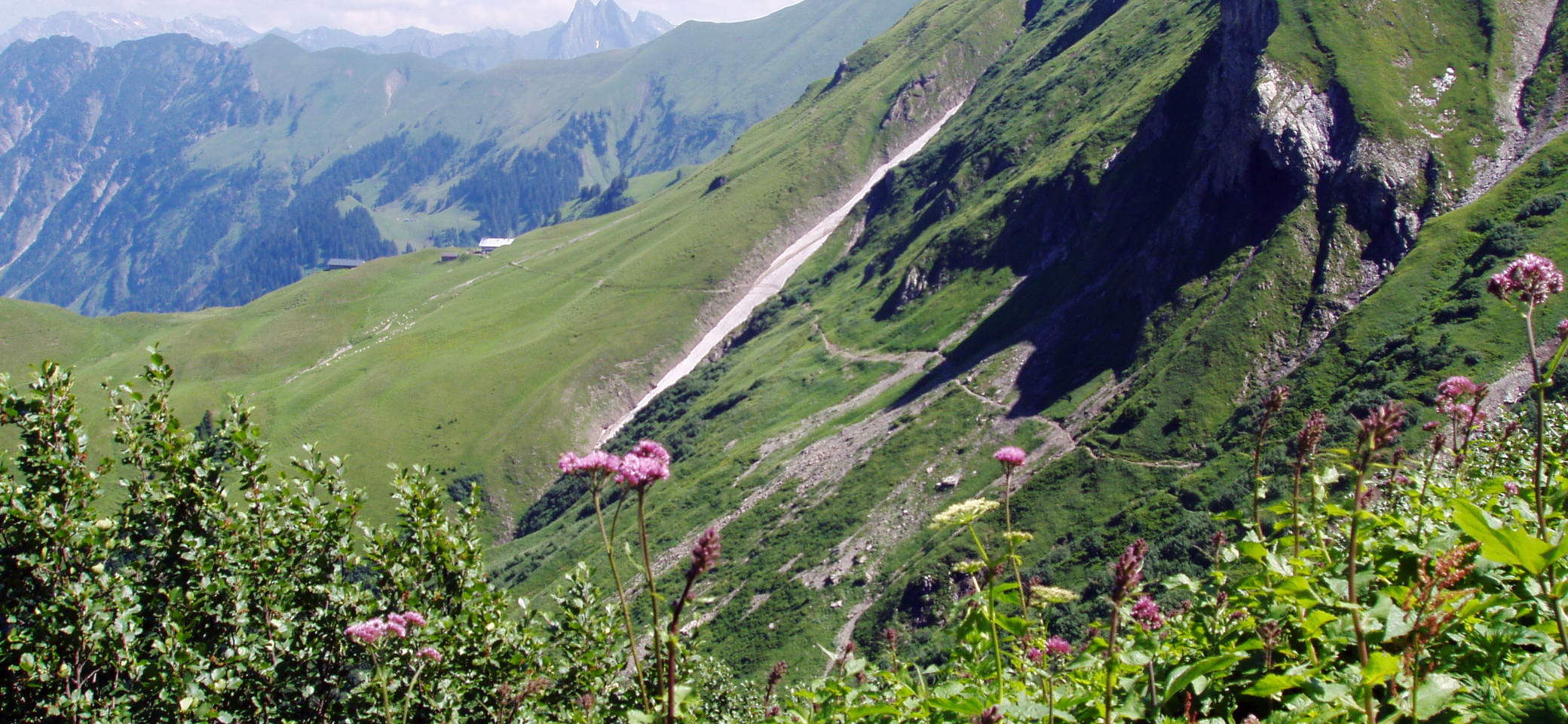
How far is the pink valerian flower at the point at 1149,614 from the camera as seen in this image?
331 inches

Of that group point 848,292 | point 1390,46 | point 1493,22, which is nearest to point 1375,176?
point 1390,46

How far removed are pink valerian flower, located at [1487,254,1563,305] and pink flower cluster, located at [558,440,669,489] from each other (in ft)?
24.8

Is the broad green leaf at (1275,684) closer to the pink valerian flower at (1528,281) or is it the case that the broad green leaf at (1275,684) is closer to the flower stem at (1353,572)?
the flower stem at (1353,572)

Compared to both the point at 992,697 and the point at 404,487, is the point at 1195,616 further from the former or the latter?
the point at 404,487

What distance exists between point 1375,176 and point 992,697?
12008 cm

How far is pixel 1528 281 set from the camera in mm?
7000

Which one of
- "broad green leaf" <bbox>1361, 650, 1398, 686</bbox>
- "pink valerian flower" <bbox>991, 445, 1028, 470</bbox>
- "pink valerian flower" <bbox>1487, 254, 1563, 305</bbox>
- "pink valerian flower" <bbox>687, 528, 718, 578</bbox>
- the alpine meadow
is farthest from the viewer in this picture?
"pink valerian flower" <bbox>991, 445, 1028, 470</bbox>

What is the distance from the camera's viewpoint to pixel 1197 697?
6039 mm

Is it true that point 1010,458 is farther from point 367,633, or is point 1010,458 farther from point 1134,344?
point 1134,344

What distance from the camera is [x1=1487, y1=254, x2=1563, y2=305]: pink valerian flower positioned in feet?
22.7

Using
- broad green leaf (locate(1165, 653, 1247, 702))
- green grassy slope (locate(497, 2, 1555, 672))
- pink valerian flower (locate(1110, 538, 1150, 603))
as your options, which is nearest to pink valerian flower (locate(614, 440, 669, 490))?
pink valerian flower (locate(1110, 538, 1150, 603))

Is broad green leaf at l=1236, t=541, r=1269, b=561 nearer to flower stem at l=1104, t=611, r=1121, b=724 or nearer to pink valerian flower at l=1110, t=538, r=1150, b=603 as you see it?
pink valerian flower at l=1110, t=538, r=1150, b=603

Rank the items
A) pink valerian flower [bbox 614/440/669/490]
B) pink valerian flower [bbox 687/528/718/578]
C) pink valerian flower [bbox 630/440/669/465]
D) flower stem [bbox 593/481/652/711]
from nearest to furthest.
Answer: pink valerian flower [bbox 687/528/718/578] → flower stem [bbox 593/481/652/711] → pink valerian flower [bbox 614/440/669/490] → pink valerian flower [bbox 630/440/669/465]

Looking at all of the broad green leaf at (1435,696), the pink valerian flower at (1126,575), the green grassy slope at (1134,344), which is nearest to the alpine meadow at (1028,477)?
the broad green leaf at (1435,696)
